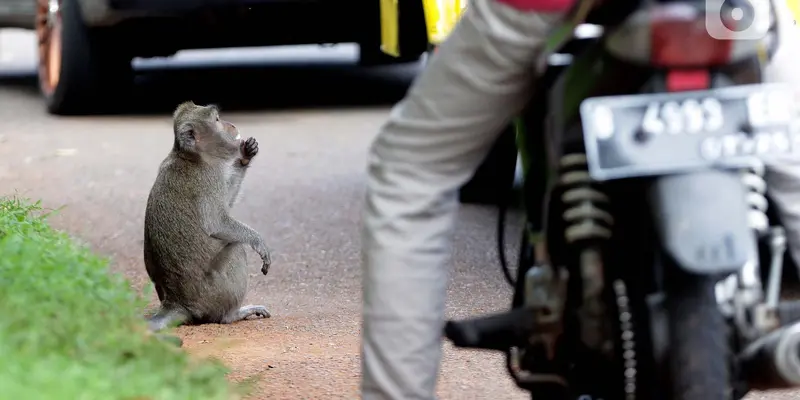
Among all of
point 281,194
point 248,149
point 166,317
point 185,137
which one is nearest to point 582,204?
point 166,317

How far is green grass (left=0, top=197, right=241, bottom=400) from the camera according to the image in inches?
115

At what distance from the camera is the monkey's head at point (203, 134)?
5.30 metres

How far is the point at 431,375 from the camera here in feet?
8.80

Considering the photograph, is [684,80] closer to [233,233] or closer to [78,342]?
[78,342]

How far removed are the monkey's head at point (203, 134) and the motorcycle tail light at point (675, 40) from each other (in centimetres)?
308

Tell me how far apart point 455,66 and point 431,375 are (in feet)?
1.95

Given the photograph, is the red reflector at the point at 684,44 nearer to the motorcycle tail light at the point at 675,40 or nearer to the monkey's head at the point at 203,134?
the motorcycle tail light at the point at 675,40

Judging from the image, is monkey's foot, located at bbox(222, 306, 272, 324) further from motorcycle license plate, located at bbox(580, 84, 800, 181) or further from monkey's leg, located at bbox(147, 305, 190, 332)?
motorcycle license plate, located at bbox(580, 84, 800, 181)

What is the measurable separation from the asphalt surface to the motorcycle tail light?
5.29ft

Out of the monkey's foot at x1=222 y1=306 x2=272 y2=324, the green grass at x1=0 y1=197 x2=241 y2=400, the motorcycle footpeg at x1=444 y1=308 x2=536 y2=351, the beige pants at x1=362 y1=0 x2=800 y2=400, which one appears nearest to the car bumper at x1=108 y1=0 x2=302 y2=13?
the monkey's foot at x1=222 y1=306 x2=272 y2=324

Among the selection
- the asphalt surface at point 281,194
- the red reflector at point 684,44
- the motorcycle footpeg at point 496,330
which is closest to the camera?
the red reflector at point 684,44

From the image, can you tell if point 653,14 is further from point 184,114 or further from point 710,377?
point 184,114

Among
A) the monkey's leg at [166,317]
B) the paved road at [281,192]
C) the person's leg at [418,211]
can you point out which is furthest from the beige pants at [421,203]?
the monkey's leg at [166,317]

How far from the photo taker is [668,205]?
2381mm
